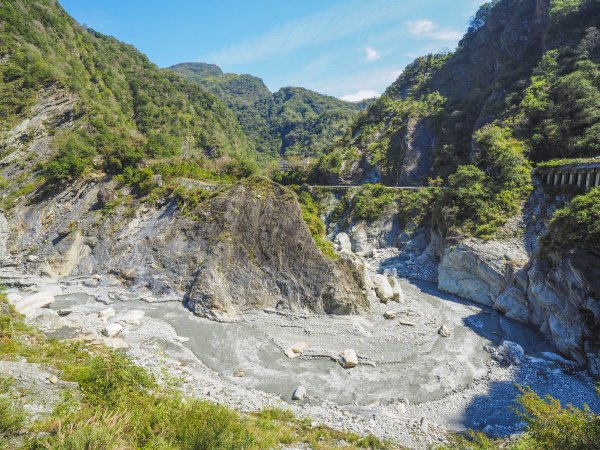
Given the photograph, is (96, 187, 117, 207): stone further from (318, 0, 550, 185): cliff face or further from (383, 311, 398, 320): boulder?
(318, 0, 550, 185): cliff face

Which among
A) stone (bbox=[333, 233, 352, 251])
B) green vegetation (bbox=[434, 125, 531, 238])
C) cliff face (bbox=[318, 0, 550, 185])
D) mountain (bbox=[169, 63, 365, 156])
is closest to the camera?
green vegetation (bbox=[434, 125, 531, 238])

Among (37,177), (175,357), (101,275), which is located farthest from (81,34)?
(175,357)

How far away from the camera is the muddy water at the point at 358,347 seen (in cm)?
1590

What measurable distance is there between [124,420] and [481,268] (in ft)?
86.0

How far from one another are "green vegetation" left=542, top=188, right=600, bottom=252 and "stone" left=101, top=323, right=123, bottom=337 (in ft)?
88.8

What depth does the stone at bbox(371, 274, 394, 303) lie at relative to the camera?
2439cm

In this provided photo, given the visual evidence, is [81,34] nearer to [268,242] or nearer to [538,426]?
[268,242]

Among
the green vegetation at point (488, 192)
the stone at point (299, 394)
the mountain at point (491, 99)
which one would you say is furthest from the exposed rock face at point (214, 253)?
the mountain at point (491, 99)

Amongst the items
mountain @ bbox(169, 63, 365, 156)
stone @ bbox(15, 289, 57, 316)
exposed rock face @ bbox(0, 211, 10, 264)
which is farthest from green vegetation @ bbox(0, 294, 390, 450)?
mountain @ bbox(169, 63, 365, 156)

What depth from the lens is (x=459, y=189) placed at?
3045cm

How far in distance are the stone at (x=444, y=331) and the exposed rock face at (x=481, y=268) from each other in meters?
6.82

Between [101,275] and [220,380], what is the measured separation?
1625cm

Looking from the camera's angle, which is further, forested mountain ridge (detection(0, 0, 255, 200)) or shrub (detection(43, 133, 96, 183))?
forested mountain ridge (detection(0, 0, 255, 200))

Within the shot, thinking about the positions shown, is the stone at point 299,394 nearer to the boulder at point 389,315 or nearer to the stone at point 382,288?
the boulder at point 389,315
